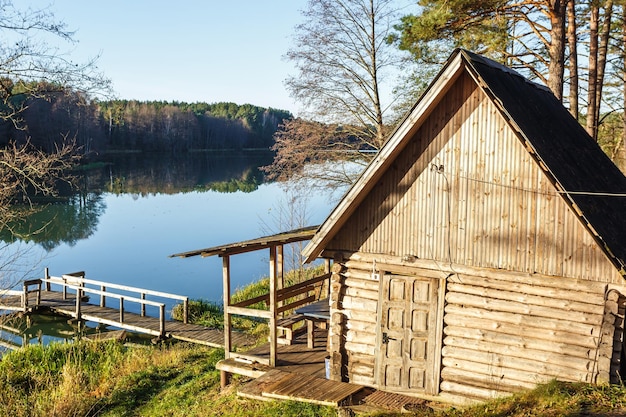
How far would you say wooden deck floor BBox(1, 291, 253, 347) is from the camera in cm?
1909

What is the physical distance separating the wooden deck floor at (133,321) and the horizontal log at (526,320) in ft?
29.6

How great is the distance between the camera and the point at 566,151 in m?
11.1

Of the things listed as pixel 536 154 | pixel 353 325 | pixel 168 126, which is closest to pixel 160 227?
pixel 353 325

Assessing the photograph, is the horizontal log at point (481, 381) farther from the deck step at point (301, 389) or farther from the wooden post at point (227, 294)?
the wooden post at point (227, 294)

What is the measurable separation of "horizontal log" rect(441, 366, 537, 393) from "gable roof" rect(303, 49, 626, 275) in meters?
2.82

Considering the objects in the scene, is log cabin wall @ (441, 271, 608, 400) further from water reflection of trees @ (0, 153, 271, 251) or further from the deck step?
water reflection of trees @ (0, 153, 271, 251)

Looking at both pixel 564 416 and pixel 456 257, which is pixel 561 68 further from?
pixel 564 416

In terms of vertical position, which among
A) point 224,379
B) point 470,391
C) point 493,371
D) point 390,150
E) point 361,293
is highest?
point 390,150

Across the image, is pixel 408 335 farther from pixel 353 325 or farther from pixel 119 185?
Answer: pixel 119 185

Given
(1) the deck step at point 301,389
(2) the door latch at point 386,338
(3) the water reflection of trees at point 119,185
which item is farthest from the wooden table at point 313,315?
(3) the water reflection of trees at point 119,185

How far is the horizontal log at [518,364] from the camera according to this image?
31.8ft

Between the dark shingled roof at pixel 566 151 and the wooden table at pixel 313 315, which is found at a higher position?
the dark shingled roof at pixel 566 151

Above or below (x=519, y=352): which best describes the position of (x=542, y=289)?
above

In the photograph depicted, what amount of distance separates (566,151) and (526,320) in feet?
11.4
